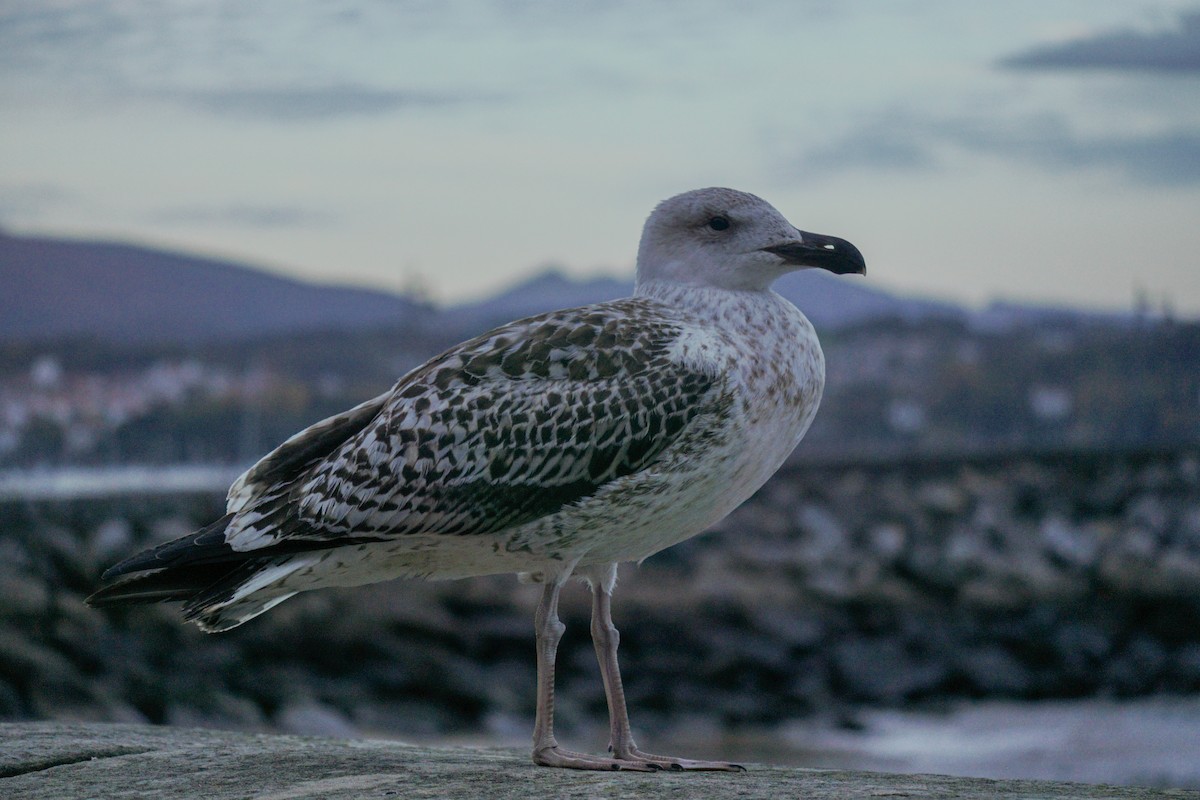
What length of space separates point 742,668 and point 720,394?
2957 centimetres

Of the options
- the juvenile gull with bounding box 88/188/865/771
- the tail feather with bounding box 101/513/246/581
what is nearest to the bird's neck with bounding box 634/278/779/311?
the juvenile gull with bounding box 88/188/865/771

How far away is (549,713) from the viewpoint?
7.39 meters

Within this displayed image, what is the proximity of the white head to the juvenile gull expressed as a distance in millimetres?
12

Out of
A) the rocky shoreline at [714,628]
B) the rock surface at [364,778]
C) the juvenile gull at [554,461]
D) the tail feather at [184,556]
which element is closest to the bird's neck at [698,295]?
the juvenile gull at [554,461]

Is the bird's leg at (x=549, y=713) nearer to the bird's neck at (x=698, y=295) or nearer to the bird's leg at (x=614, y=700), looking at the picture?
the bird's leg at (x=614, y=700)

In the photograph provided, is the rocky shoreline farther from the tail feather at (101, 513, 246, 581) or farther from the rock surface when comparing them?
the tail feather at (101, 513, 246, 581)

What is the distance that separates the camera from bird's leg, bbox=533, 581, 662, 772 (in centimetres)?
717

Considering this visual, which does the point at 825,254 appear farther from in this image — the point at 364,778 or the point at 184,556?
the point at 184,556

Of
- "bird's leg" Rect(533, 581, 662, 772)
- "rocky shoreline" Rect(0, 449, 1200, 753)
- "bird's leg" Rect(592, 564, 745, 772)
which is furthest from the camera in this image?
"rocky shoreline" Rect(0, 449, 1200, 753)

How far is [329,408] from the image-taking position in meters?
77.9

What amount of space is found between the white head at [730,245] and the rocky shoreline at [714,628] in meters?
20.7

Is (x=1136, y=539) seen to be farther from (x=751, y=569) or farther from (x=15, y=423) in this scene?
(x=15, y=423)

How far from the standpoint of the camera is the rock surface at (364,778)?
249 inches

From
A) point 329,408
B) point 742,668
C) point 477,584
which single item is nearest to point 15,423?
point 329,408
